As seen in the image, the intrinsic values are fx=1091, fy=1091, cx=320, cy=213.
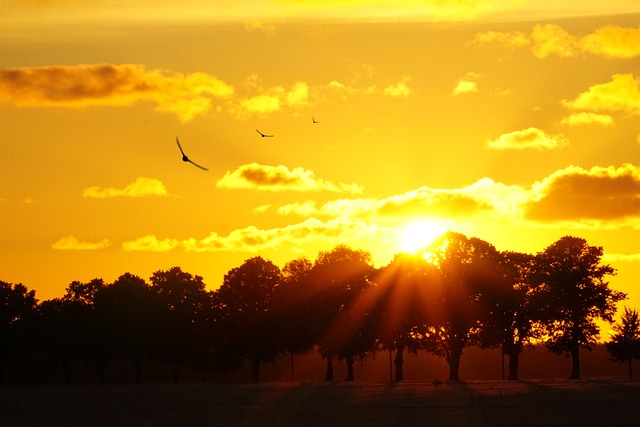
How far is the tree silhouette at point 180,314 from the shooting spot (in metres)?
163

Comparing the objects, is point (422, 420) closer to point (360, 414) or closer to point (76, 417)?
point (360, 414)

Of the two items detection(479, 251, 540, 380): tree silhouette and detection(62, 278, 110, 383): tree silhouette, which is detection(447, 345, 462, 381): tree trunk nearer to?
detection(479, 251, 540, 380): tree silhouette

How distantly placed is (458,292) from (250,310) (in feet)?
108

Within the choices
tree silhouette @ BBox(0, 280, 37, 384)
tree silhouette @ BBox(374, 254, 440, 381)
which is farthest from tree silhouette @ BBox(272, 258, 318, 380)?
tree silhouette @ BBox(0, 280, 37, 384)

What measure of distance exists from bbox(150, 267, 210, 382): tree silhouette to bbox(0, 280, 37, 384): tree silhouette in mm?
21914

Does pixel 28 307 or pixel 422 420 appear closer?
pixel 422 420

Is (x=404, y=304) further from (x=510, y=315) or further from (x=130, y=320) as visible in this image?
(x=130, y=320)

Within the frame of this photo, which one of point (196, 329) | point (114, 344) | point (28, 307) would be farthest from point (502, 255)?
point (28, 307)

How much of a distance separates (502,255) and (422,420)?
305 ft

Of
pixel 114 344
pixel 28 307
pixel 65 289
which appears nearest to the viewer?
pixel 114 344

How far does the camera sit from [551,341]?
140m

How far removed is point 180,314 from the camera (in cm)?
Result: 17012

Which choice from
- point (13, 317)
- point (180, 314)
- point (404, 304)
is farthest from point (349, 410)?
point (13, 317)

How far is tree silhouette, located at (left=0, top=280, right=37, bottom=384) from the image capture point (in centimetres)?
17112
